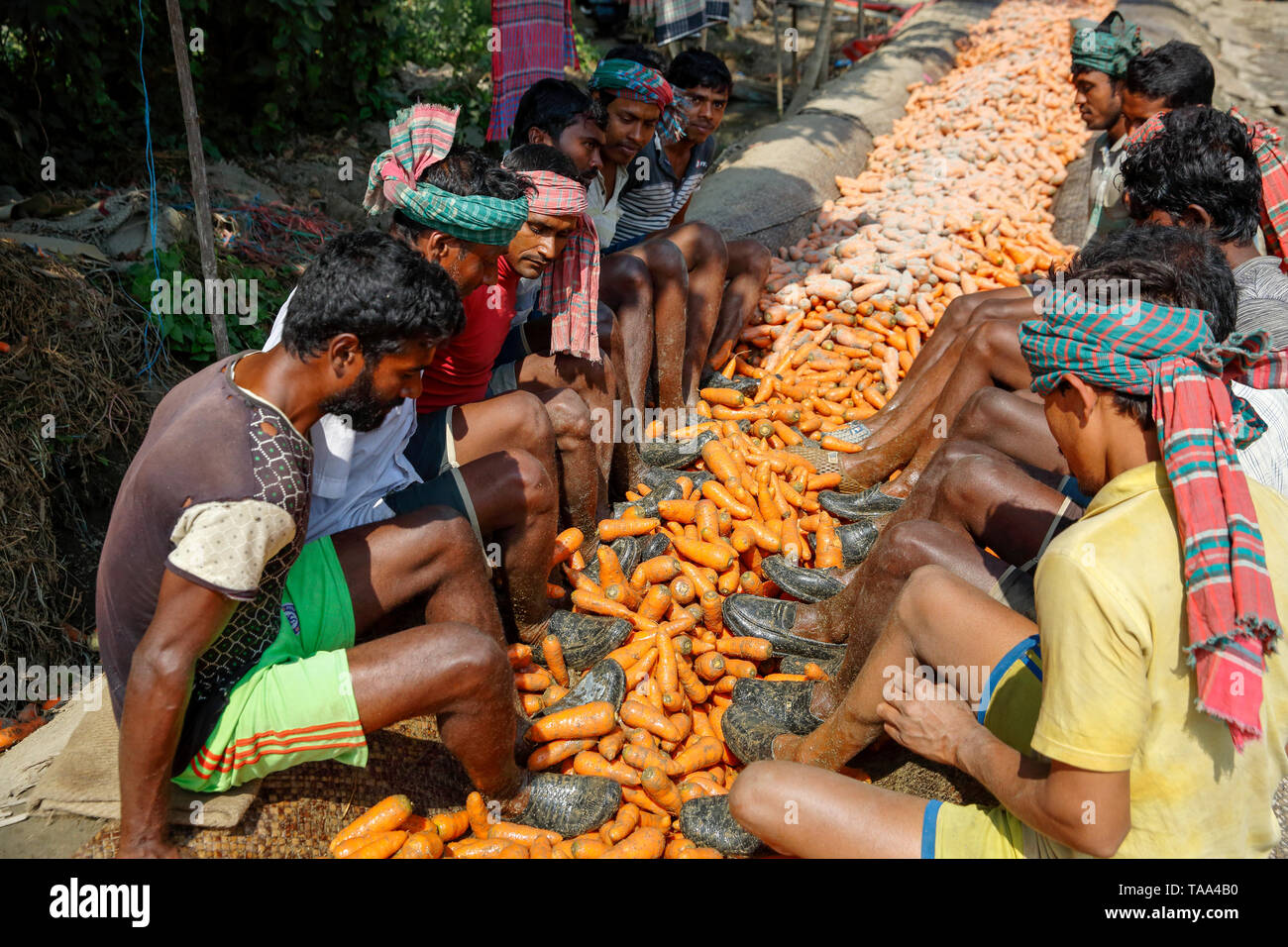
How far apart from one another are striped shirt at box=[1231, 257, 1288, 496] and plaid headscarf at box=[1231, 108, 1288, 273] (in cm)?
28

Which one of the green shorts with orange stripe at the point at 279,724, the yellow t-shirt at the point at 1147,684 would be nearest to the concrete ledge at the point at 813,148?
the green shorts with orange stripe at the point at 279,724

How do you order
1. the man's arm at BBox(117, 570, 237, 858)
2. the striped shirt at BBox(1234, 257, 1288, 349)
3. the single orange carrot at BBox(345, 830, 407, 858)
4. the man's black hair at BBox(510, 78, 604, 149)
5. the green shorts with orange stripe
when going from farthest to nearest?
the man's black hair at BBox(510, 78, 604, 149), the striped shirt at BBox(1234, 257, 1288, 349), the single orange carrot at BBox(345, 830, 407, 858), the green shorts with orange stripe, the man's arm at BBox(117, 570, 237, 858)

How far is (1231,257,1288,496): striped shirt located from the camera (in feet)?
8.89

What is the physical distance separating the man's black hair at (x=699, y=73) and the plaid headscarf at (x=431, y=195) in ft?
7.55

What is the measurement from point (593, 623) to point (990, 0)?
12.8m

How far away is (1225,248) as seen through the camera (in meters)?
3.24

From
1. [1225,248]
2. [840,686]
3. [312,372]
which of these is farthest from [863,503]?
[312,372]

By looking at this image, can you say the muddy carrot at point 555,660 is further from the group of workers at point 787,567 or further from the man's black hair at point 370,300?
the man's black hair at point 370,300

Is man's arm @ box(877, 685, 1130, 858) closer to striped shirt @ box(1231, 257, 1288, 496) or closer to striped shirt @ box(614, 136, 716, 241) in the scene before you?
striped shirt @ box(1231, 257, 1288, 496)

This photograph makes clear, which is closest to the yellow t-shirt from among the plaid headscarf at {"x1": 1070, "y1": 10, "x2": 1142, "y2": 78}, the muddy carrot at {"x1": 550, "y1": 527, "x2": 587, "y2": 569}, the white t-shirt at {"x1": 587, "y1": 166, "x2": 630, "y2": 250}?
the muddy carrot at {"x1": 550, "y1": 527, "x2": 587, "y2": 569}

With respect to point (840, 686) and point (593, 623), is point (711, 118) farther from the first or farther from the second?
point (840, 686)

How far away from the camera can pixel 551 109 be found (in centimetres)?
400

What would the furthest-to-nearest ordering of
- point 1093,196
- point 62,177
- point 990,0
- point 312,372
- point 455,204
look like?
point 990,0, point 62,177, point 1093,196, point 455,204, point 312,372
